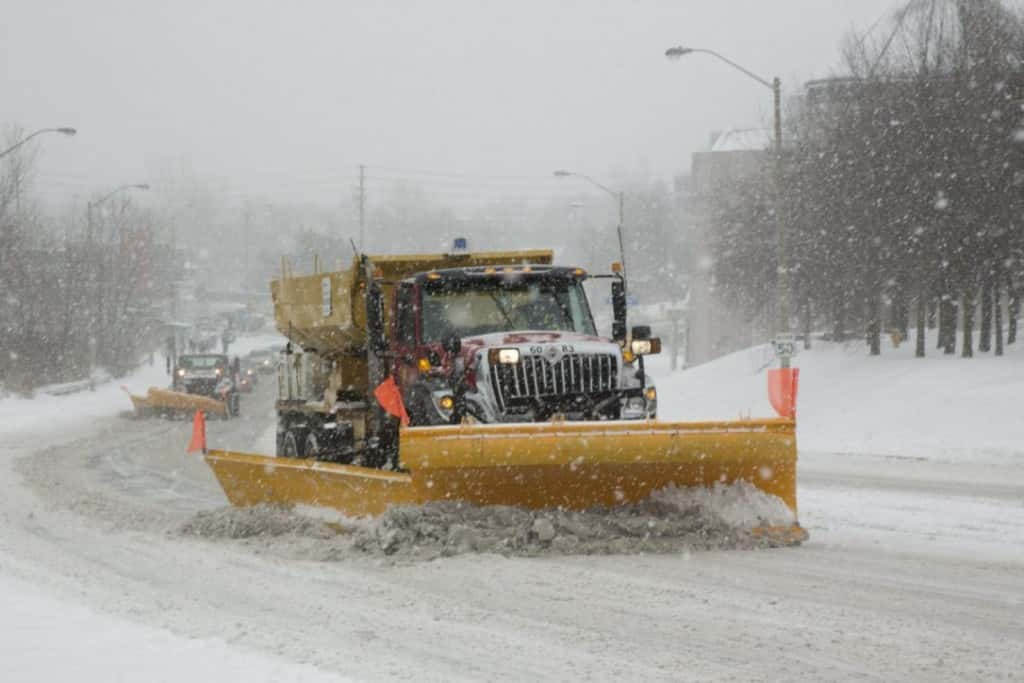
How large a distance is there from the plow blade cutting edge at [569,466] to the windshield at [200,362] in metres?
28.0

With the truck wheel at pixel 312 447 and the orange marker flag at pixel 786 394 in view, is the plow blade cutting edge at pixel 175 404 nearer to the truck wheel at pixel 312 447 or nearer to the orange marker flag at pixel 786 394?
the truck wheel at pixel 312 447

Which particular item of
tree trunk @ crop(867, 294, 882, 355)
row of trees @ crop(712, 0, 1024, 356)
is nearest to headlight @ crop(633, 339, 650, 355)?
row of trees @ crop(712, 0, 1024, 356)

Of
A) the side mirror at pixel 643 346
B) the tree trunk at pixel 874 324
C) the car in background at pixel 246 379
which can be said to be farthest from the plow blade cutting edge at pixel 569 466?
the car in background at pixel 246 379

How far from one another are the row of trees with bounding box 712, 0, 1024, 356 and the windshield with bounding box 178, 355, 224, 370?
56.5ft

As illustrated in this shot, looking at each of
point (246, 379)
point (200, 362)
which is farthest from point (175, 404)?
point (246, 379)

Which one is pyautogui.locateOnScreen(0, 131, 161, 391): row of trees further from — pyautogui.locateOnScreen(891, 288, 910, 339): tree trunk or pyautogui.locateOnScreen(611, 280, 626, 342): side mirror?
pyautogui.locateOnScreen(611, 280, 626, 342): side mirror

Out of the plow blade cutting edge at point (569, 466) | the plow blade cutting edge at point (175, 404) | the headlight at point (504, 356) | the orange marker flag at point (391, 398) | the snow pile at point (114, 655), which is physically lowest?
the plow blade cutting edge at point (175, 404)

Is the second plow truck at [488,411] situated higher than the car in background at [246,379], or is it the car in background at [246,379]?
the second plow truck at [488,411]

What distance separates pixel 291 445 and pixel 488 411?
5.33 meters

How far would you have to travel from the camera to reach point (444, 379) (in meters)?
10.6

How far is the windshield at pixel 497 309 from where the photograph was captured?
11141mm

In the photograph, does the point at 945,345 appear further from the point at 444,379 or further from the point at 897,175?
the point at 444,379

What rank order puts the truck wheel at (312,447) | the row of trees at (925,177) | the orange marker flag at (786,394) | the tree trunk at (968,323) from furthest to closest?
the tree trunk at (968,323) < the row of trees at (925,177) < the truck wheel at (312,447) < the orange marker flag at (786,394)

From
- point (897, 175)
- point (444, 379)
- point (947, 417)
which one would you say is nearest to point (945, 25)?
point (897, 175)
